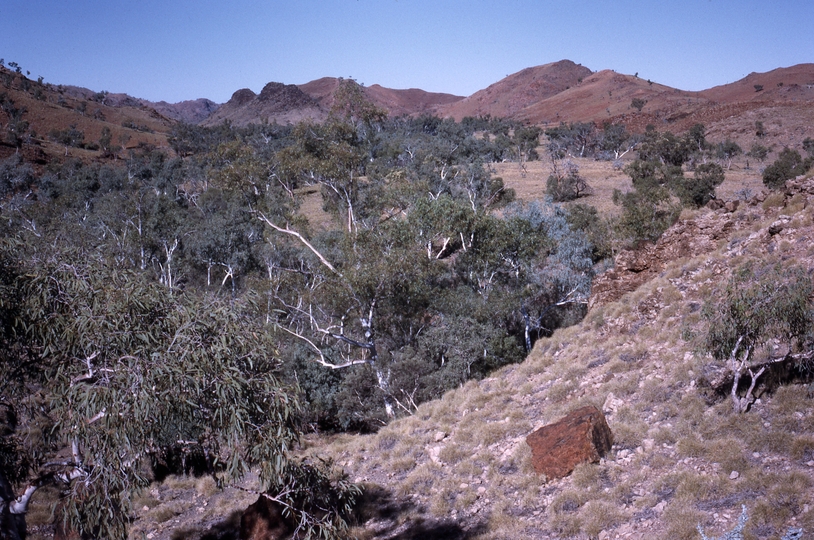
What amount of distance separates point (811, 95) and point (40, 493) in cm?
8505

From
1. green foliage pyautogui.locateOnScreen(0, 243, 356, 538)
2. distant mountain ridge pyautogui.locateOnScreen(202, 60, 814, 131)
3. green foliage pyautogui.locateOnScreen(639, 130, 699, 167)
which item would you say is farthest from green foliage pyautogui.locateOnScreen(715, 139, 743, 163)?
green foliage pyautogui.locateOnScreen(0, 243, 356, 538)

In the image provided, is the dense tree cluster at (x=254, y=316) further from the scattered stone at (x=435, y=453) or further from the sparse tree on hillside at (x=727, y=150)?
the sparse tree on hillside at (x=727, y=150)

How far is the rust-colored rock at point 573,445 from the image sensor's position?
739cm

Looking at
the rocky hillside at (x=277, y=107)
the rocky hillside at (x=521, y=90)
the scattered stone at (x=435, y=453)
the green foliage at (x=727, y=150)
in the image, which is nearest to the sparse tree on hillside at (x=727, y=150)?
the green foliage at (x=727, y=150)

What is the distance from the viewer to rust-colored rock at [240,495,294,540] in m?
7.41

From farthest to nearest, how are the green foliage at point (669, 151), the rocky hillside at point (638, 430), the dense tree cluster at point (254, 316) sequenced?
the green foliage at point (669, 151)
the rocky hillside at point (638, 430)
the dense tree cluster at point (254, 316)

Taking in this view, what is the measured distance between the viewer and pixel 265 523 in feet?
24.7

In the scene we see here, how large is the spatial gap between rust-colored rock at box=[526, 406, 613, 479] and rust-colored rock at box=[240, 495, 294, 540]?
367cm

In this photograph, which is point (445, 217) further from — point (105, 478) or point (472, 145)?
point (472, 145)

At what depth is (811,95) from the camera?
219 ft

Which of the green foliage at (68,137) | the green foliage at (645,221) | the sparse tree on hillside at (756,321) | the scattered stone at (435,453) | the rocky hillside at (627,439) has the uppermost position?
the green foliage at (68,137)

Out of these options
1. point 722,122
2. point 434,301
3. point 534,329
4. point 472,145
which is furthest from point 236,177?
point 722,122

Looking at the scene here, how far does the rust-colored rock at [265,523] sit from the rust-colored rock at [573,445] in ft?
12.0

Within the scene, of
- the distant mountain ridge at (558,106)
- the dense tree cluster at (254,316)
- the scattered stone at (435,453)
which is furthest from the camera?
the distant mountain ridge at (558,106)
